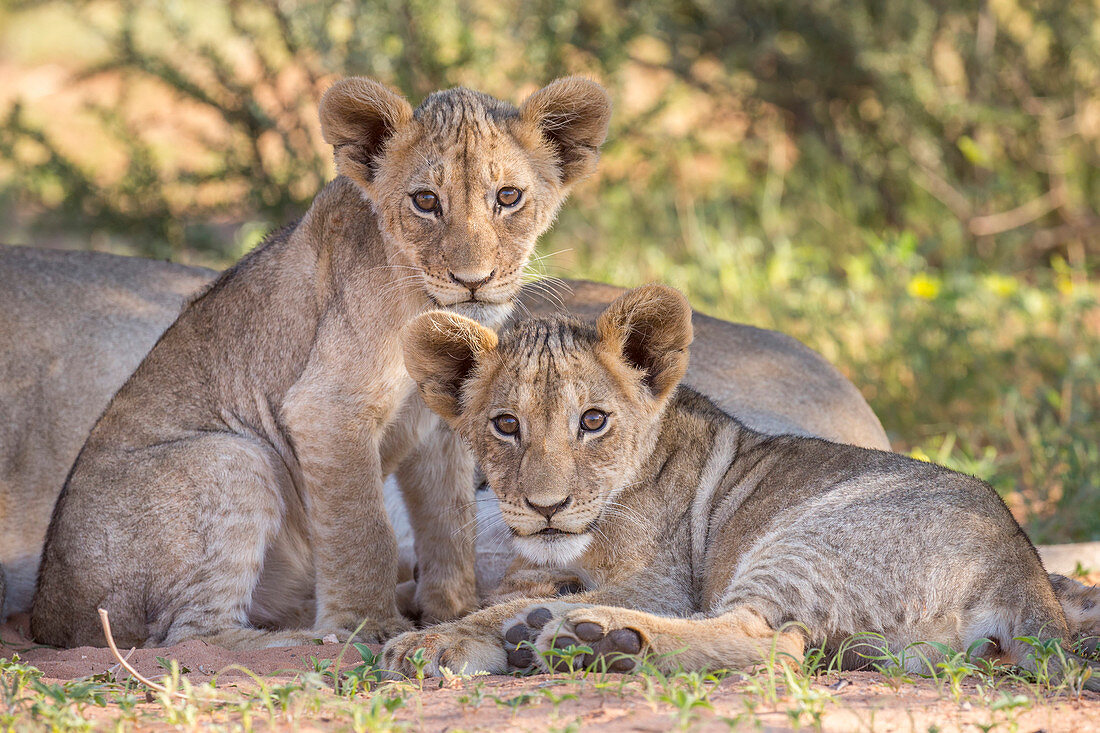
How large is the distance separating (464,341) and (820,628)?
1.33 meters

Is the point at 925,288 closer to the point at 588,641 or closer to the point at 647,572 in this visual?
the point at 647,572

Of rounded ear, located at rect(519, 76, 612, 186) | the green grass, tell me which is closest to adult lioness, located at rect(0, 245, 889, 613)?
rounded ear, located at rect(519, 76, 612, 186)

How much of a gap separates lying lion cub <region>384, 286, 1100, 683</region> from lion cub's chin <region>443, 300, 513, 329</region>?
8 cm

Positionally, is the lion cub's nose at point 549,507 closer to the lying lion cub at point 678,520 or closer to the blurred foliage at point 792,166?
the lying lion cub at point 678,520

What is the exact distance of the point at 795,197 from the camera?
9469mm

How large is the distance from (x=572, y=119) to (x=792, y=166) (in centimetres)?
600

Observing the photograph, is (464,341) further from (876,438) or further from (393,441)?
(876,438)

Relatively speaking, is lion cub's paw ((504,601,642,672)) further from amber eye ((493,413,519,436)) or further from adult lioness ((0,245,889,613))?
adult lioness ((0,245,889,613))

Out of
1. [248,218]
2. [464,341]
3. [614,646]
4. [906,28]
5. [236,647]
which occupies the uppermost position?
[906,28]

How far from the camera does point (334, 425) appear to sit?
393 cm

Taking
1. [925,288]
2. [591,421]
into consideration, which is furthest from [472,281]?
[925,288]

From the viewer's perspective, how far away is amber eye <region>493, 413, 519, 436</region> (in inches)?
143

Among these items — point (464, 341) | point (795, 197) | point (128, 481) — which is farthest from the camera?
point (795, 197)

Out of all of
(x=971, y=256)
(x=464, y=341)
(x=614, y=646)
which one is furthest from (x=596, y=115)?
(x=971, y=256)
